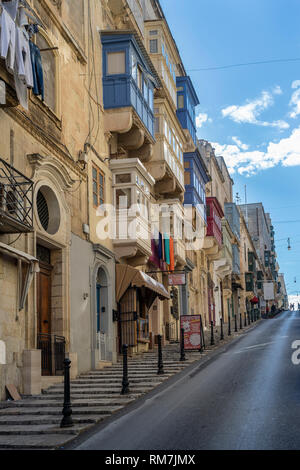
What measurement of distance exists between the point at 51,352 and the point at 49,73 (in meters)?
7.86

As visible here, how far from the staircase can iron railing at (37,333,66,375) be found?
609 millimetres

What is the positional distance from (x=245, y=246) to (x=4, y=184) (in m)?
78.5

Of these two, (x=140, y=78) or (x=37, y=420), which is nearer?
(x=37, y=420)

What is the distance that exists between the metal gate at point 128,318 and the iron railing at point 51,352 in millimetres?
6412

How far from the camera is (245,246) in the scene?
89938mm

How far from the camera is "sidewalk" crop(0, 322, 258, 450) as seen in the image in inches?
374

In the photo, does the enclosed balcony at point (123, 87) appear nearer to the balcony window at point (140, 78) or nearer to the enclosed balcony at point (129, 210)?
the balcony window at point (140, 78)

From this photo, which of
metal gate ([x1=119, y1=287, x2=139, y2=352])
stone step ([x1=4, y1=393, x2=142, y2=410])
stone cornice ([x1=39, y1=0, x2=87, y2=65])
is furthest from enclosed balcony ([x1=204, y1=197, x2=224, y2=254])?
stone step ([x1=4, y1=393, x2=142, y2=410])

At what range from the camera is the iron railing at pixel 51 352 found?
16.3 metres

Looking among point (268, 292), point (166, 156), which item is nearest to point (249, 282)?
point (268, 292)

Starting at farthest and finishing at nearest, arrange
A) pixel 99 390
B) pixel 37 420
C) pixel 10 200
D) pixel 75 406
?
1. pixel 10 200
2. pixel 99 390
3. pixel 75 406
4. pixel 37 420

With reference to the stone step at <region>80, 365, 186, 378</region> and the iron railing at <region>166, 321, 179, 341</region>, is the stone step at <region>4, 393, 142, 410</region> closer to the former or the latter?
the stone step at <region>80, 365, 186, 378</region>

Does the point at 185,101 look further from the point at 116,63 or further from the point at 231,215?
the point at 231,215

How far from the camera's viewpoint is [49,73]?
1833cm
